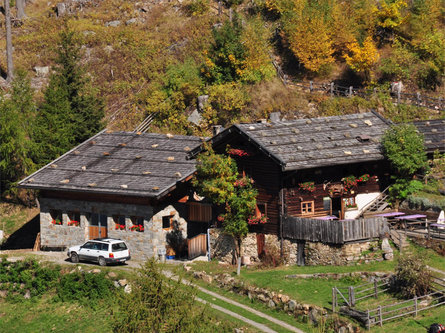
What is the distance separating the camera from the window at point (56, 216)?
52203 millimetres

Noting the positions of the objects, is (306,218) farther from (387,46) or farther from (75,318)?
(387,46)

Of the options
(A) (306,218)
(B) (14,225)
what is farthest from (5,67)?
(A) (306,218)

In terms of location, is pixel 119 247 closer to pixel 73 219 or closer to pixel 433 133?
pixel 73 219

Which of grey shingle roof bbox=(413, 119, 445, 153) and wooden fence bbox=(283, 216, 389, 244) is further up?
grey shingle roof bbox=(413, 119, 445, 153)

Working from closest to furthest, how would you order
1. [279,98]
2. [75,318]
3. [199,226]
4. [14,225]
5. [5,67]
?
[75,318]
[199,226]
[14,225]
[279,98]
[5,67]

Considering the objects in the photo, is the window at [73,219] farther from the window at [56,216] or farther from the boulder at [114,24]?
the boulder at [114,24]

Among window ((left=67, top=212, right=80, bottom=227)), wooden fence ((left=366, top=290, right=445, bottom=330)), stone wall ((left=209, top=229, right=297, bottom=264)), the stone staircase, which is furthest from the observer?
window ((left=67, top=212, right=80, bottom=227))

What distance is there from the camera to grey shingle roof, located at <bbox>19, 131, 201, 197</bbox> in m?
48.5

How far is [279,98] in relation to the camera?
6575 centimetres

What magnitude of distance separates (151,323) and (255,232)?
1812 centimetres

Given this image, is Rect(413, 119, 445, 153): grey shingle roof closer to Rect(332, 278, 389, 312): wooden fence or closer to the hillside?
the hillside

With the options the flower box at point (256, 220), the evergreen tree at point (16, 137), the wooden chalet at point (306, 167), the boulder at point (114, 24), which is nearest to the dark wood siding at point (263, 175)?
the wooden chalet at point (306, 167)

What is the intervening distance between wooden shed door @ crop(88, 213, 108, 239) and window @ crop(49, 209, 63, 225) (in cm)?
261

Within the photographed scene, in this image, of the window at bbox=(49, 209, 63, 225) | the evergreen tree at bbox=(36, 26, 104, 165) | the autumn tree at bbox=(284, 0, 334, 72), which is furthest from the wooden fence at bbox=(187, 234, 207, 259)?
the autumn tree at bbox=(284, 0, 334, 72)
